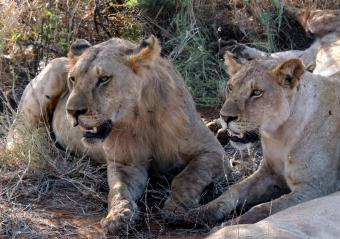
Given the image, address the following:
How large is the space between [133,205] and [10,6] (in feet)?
10.3

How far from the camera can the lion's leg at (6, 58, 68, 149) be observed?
5723 mm

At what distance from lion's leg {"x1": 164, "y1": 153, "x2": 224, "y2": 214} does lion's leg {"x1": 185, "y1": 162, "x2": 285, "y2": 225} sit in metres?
0.15

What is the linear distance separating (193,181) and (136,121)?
1.59 feet

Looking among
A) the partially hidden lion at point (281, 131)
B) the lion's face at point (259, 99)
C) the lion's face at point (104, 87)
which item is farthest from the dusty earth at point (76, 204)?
the lion's face at point (259, 99)

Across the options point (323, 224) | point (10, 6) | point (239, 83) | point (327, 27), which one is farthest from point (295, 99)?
point (10, 6)

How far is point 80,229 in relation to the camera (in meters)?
4.39

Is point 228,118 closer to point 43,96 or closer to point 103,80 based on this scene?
point 103,80

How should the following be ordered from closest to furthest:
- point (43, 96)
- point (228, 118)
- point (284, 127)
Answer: point (228, 118)
point (284, 127)
point (43, 96)

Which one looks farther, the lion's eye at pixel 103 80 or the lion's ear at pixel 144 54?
the lion's ear at pixel 144 54

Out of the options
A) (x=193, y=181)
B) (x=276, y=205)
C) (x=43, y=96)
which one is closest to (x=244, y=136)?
(x=276, y=205)

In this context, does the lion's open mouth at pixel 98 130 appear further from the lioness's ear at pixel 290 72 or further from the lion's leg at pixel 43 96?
the lion's leg at pixel 43 96

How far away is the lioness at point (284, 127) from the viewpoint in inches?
164

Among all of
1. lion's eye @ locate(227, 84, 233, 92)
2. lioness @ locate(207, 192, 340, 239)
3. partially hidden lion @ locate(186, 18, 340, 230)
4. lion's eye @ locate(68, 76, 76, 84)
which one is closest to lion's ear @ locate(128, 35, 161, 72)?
lion's eye @ locate(68, 76, 76, 84)

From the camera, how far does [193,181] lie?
4648 mm
